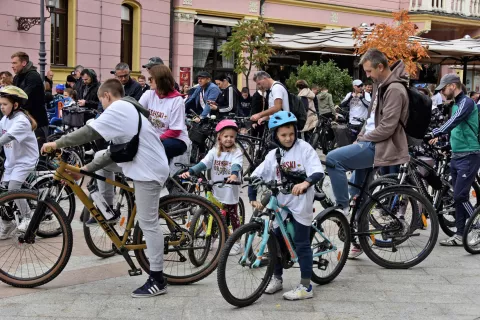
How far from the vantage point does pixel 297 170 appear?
19.4 ft

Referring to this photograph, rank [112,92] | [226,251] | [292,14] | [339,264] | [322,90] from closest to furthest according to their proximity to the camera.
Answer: [226,251], [112,92], [339,264], [322,90], [292,14]

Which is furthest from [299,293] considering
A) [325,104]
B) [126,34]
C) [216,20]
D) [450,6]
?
[450,6]

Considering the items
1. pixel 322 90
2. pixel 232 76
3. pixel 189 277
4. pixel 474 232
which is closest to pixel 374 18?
pixel 232 76

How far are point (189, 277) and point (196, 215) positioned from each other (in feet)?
1.69

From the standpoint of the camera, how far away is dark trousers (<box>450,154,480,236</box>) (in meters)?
7.82

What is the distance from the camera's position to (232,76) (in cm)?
2636

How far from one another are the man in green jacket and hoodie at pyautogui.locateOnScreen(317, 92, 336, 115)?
1070 cm

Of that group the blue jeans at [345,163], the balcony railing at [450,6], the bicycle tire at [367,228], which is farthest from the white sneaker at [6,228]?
the balcony railing at [450,6]

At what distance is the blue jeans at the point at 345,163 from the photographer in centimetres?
664

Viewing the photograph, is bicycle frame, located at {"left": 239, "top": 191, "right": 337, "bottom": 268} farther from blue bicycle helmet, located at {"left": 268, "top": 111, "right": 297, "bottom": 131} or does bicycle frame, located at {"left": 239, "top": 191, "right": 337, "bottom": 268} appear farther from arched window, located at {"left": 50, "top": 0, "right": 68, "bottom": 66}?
arched window, located at {"left": 50, "top": 0, "right": 68, "bottom": 66}

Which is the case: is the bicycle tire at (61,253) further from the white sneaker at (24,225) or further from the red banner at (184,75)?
the red banner at (184,75)

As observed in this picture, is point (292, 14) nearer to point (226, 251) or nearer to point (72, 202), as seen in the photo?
point (72, 202)

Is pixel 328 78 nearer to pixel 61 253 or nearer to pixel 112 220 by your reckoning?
pixel 112 220

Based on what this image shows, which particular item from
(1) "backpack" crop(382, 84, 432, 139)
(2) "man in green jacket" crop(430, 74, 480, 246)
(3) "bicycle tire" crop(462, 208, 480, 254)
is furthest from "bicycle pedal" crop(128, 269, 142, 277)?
(2) "man in green jacket" crop(430, 74, 480, 246)
